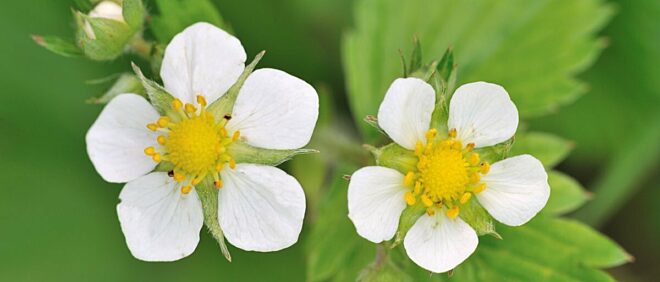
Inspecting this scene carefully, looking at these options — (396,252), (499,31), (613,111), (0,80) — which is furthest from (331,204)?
(613,111)

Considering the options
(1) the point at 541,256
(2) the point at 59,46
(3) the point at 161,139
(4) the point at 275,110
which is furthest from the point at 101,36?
(1) the point at 541,256

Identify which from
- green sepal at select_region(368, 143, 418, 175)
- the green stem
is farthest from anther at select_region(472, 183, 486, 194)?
the green stem

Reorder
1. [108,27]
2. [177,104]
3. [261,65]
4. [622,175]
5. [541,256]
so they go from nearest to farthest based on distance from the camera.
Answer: [177,104] → [108,27] → [541,256] → [261,65] → [622,175]

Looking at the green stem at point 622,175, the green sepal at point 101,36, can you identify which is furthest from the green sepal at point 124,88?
the green stem at point 622,175

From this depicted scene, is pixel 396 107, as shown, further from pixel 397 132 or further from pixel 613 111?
pixel 613 111

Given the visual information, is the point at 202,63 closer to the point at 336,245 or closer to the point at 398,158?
the point at 398,158
